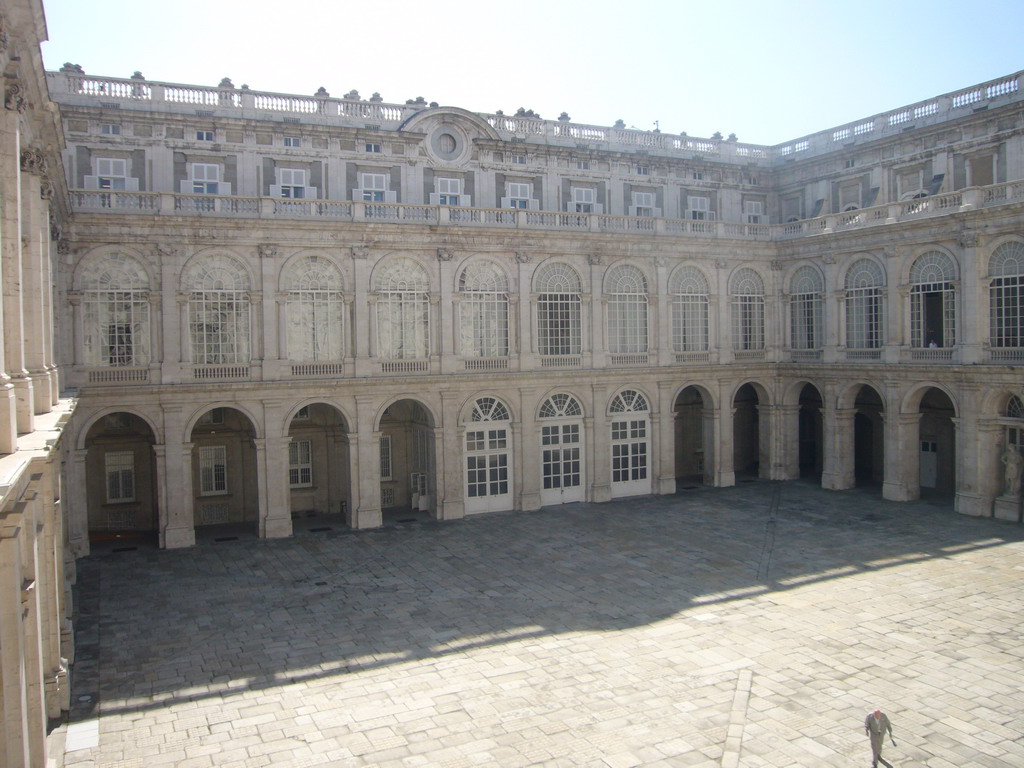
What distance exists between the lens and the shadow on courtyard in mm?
18375

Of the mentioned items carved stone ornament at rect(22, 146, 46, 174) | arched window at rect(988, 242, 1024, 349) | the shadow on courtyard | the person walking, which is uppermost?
carved stone ornament at rect(22, 146, 46, 174)

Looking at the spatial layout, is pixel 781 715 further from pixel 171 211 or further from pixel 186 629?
pixel 171 211

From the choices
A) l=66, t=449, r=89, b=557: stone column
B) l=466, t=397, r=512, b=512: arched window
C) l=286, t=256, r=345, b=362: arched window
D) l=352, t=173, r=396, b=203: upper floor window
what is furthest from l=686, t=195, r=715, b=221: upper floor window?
l=66, t=449, r=89, b=557: stone column

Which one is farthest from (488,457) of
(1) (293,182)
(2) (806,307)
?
(2) (806,307)

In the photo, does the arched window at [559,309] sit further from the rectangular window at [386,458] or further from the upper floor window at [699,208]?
the upper floor window at [699,208]

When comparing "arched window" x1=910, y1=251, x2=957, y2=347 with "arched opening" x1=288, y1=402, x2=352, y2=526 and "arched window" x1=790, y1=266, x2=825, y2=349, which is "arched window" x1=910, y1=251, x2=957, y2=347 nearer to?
"arched window" x1=790, y1=266, x2=825, y2=349

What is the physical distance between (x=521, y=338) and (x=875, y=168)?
61.7 feet

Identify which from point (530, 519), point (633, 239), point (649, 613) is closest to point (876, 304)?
point (633, 239)

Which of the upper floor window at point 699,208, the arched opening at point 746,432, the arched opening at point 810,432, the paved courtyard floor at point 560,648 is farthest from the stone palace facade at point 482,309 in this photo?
the paved courtyard floor at point 560,648

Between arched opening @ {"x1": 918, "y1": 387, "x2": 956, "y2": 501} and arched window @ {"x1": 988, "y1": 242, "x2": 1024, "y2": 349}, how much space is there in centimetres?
536

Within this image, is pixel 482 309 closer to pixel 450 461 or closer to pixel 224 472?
pixel 450 461

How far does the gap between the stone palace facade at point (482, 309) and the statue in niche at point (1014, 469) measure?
0.07m

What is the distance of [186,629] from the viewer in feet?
66.3

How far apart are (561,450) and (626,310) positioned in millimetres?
6871
